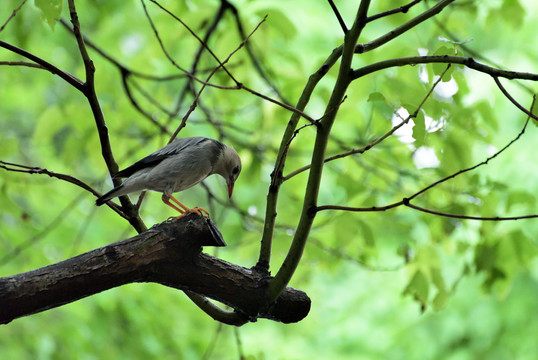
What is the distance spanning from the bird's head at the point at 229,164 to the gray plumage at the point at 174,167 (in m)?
0.08

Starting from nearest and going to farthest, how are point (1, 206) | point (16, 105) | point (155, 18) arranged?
point (1, 206), point (155, 18), point (16, 105)

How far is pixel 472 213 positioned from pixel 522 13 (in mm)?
1394

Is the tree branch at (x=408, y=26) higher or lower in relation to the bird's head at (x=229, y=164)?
lower

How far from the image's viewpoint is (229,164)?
321cm

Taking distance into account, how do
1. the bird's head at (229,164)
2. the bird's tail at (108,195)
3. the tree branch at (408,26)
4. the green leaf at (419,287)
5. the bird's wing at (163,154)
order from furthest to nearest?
1. the green leaf at (419,287)
2. the bird's head at (229,164)
3. the bird's wing at (163,154)
4. the bird's tail at (108,195)
5. the tree branch at (408,26)

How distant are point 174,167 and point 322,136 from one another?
41.6 inches

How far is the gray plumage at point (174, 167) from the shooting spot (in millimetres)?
2664

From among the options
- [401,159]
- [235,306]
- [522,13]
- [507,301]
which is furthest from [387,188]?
[507,301]

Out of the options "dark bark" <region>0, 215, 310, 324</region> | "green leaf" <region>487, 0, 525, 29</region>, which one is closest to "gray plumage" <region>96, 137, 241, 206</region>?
"dark bark" <region>0, 215, 310, 324</region>

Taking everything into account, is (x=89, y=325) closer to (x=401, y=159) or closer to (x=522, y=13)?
(x=401, y=159)

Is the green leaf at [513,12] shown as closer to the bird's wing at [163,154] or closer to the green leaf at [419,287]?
the green leaf at [419,287]

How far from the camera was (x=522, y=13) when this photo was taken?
3.73m

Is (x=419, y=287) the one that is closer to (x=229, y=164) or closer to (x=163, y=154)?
(x=229, y=164)

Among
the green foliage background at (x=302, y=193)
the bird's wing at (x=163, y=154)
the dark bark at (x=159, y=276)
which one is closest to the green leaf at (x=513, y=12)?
the green foliage background at (x=302, y=193)
